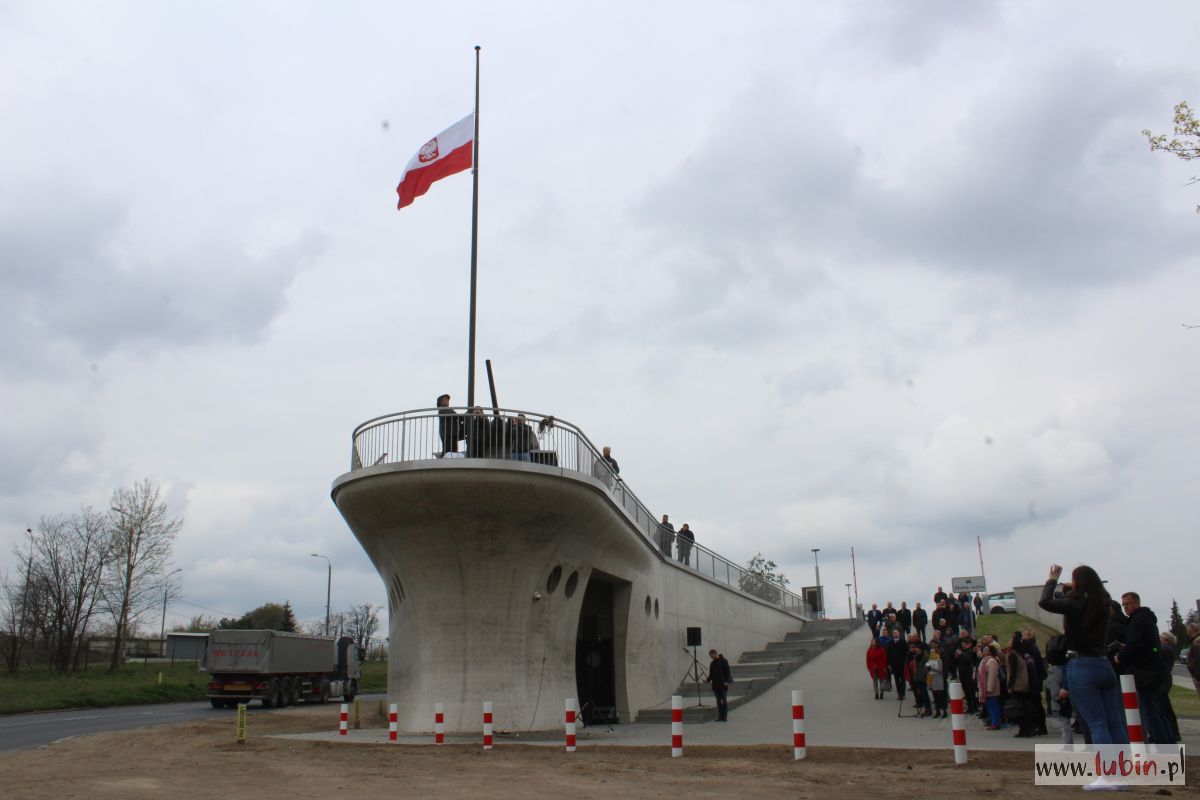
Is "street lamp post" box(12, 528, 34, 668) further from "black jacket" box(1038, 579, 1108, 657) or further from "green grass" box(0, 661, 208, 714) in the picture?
"black jacket" box(1038, 579, 1108, 657)

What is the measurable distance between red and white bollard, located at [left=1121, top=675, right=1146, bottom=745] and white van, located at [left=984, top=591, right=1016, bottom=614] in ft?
124

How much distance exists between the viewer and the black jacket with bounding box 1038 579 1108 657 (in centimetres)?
812

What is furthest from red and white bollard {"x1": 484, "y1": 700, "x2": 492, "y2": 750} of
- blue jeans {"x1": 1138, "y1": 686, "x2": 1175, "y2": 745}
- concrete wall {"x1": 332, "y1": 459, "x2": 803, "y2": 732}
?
blue jeans {"x1": 1138, "y1": 686, "x2": 1175, "y2": 745}

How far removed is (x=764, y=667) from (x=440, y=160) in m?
18.7

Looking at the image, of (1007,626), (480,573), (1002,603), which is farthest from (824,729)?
(1002,603)

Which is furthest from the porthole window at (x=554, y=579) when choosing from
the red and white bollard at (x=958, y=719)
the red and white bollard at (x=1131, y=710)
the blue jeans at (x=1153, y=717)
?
the red and white bollard at (x=1131, y=710)

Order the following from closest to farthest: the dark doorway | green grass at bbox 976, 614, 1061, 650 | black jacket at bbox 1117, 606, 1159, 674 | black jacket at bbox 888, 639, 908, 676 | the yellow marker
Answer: black jacket at bbox 1117, 606, 1159, 674, the yellow marker, black jacket at bbox 888, 639, 908, 676, the dark doorway, green grass at bbox 976, 614, 1061, 650

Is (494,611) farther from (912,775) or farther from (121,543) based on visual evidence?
(121,543)

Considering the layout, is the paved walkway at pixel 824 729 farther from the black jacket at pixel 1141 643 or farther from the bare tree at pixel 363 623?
the bare tree at pixel 363 623

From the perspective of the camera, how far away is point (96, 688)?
3925 centimetres

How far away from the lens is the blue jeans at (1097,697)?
8047 millimetres

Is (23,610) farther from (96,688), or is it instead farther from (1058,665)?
(1058,665)

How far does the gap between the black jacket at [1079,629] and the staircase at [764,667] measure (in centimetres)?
1502

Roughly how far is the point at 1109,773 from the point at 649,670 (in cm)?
1675
